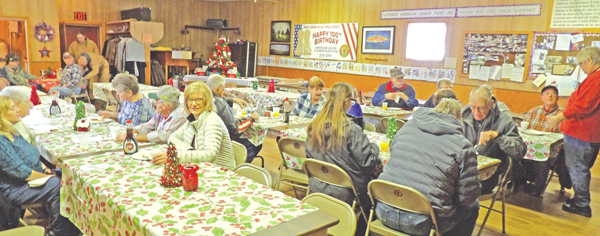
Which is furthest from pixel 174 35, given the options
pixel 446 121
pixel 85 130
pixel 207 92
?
pixel 446 121

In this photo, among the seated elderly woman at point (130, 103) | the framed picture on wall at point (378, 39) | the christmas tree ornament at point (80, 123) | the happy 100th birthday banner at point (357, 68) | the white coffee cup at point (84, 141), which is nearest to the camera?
the white coffee cup at point (84, 141)

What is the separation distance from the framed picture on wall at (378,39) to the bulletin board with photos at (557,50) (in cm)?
286

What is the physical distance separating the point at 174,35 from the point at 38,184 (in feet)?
35.9

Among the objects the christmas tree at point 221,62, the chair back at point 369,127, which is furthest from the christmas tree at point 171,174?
the christmas tree at point 221,62

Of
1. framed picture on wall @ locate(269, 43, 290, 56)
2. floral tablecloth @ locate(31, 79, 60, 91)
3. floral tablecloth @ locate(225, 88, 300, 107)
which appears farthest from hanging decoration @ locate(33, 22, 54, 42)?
floral tablecloth @ locate(225, 88, 300, 107)

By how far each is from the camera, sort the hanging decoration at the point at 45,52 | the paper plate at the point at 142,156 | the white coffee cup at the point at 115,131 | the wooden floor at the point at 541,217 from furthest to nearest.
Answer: the hanging decoration at the point at 45,52 → the wooden floor at the point at 541,217 → the white coffee cup at the point at 115,131 → the paper plate at the point at 142,156

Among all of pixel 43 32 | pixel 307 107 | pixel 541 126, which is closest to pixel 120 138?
pixel 307 107

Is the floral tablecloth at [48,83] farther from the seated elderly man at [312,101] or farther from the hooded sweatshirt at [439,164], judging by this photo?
the hooded sweatshirt at [439,164]

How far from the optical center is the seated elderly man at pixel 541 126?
444 centimetres

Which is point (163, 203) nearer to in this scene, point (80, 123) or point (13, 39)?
point (80, 123)

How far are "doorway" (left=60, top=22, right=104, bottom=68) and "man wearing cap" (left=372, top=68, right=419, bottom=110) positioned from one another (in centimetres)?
908

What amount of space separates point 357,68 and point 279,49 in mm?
2728

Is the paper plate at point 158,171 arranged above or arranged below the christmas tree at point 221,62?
below

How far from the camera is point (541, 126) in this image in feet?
16.1
